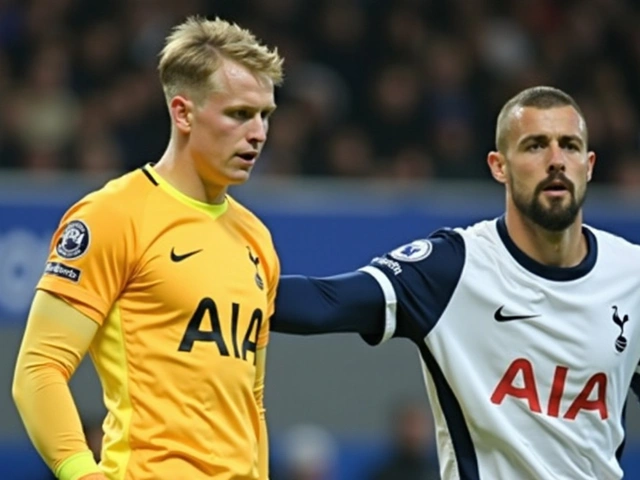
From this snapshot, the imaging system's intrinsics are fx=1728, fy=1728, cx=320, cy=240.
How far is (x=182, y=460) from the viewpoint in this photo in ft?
15.6

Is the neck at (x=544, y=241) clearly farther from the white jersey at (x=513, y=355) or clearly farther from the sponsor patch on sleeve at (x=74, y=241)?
the sponsor patch on sleeve at (x=74, y=241)

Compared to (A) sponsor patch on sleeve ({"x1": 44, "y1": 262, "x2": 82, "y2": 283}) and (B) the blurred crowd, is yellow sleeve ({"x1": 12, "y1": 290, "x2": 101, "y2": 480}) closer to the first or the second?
(A) sponsor patch on sleeve ({"x1": 44, "y1": 262, "x2": 82, "y2": 283})

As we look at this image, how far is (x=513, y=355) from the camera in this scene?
5660 millimetres

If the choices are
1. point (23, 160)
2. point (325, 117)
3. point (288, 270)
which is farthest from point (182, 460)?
point (325, 117)

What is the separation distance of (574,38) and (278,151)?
3326 mm

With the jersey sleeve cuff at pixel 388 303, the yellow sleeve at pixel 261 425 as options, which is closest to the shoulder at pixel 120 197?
the yellow sleeve at pixel 261 425

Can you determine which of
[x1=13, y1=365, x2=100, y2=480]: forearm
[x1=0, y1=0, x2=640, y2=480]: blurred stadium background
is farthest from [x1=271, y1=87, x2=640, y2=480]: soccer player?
[x1=0, y1=0, x2=640, y2=480]: blurred stadium background

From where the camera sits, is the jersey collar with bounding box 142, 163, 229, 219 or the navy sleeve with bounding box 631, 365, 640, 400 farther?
the navy sleeve with bounding box 631, 365, 640, 400

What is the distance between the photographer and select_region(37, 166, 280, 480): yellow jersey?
4703mm

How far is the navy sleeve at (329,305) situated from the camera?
17.7 feet

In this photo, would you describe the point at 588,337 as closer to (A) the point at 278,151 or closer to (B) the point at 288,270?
(B) the point at 288,270

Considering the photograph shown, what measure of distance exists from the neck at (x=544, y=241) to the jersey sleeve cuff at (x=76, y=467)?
6.19 feet

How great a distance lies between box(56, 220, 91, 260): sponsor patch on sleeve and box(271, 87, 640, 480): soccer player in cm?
101

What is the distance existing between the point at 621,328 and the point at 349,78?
732cm
